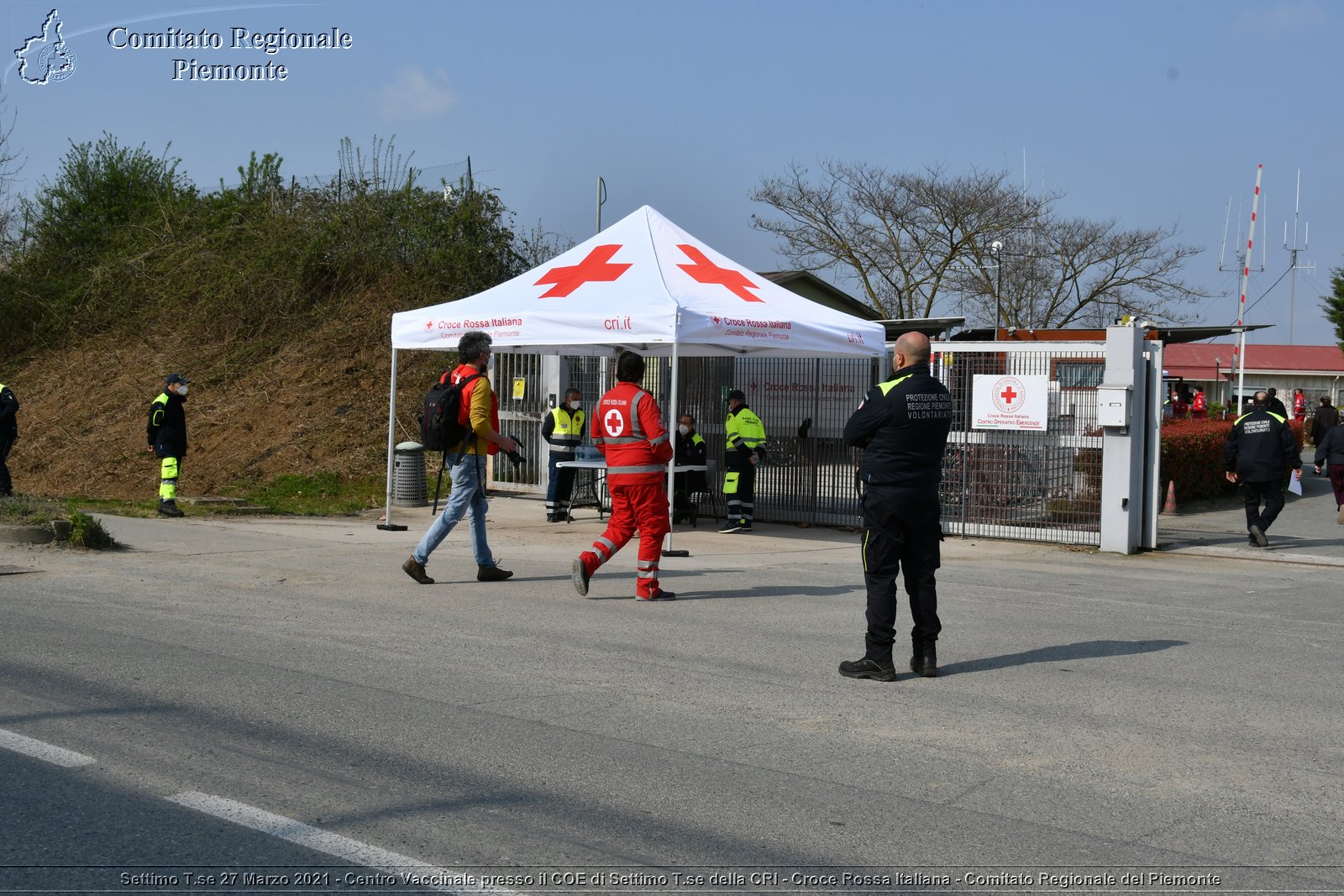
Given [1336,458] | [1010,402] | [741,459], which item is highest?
[1010,402]

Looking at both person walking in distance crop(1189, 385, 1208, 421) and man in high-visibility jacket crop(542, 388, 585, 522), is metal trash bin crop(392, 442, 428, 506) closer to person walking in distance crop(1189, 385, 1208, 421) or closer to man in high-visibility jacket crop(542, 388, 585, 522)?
man in high-visibility jacket crop(542, 388, 585, 522)

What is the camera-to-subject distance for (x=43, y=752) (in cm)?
532

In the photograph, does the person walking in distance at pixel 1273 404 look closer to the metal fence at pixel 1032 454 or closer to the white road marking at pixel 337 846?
the metal fence at pixel 1032 454

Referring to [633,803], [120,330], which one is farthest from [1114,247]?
[633,803]

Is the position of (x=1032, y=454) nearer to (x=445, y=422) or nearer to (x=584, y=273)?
(x=584, y=273)

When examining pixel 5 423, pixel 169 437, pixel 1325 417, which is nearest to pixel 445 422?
pixel 169 437

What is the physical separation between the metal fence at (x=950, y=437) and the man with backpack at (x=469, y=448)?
6010mm

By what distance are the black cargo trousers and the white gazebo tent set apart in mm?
5507

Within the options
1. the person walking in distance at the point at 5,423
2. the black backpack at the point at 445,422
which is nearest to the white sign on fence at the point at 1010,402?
the black backpack at the point at 445,422

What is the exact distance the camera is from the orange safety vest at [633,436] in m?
→ 9.69

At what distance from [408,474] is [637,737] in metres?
13.0

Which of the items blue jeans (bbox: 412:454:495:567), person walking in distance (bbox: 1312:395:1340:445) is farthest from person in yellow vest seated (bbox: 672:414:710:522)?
person walking in distance (bbox: 1312:395:1340:445)

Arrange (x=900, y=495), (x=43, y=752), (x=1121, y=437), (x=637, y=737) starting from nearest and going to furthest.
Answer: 1. (x=43, y=752)
2. (x=637, y=737)
3. (x=900, y=495)
4. (x=1121, y=437)

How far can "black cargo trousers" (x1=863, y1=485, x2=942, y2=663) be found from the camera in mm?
7109
